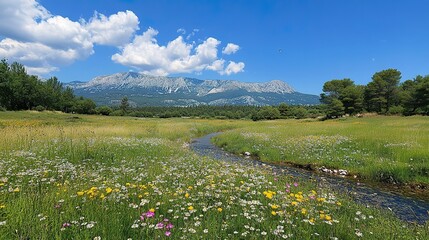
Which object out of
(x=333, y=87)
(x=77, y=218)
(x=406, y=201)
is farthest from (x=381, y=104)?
(x=77, y=218)

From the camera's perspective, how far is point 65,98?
131 metres

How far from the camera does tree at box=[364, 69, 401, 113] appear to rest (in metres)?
78.6

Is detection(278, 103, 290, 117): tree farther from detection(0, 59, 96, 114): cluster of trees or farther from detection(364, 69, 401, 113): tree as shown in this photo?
detection(0, 59, 96, 114): cluster of trees

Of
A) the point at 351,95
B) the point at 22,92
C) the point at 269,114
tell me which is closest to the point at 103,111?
the point at 22,92

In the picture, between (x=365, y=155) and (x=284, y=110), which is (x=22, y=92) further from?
(x=284, y=110)

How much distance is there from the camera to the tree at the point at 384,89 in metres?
78.6

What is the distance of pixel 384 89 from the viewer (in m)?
79.9

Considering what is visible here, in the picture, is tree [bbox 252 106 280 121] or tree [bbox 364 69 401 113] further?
tree [bbox 252 106 280 121]

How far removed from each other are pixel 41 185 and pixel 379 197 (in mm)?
13130

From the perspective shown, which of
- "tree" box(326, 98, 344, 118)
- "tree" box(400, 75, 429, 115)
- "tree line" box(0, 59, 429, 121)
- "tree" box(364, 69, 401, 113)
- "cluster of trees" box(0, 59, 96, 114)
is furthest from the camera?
"cluster of trees" box(0, 59, 96, 114)

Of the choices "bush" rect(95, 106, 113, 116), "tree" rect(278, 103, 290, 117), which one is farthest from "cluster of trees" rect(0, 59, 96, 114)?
"tree" rect(278, 103, 290, 117)

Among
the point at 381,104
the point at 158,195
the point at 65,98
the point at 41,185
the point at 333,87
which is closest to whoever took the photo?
the point at 158,195

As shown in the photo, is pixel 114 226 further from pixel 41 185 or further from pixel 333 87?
pixel 333 87

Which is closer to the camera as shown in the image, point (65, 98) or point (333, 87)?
point (333, 87)
